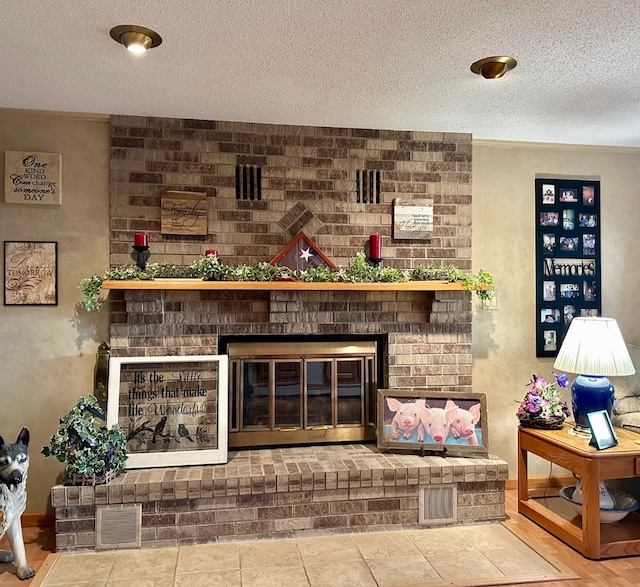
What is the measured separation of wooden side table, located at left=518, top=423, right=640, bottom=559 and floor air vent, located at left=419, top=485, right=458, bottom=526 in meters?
0.53

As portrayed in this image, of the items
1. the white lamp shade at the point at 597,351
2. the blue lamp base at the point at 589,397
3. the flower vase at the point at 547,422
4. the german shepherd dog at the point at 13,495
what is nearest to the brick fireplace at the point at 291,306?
the german shepherd dog at the point at 13,495

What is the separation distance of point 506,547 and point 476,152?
2.53m

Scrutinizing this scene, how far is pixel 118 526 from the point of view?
3008 millimetres

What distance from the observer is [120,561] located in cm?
289

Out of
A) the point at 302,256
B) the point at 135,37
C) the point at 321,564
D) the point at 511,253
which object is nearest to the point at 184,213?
the point at 302,256

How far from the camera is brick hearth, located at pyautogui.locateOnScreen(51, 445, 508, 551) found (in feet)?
9.84

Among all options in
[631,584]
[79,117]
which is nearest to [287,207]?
[79,117]

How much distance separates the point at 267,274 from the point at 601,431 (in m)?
2.04

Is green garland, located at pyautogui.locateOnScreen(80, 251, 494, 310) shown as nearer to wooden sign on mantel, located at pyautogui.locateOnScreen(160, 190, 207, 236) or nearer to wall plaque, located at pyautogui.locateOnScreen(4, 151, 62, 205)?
wooden sign on mantel, located at pyautogui.locateOnScreen(160, 190, 207, 236)

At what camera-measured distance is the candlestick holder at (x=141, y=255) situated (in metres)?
3.26

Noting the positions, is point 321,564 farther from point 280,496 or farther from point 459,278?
point 459,278

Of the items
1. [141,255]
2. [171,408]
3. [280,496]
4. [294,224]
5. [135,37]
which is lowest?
[280,496]

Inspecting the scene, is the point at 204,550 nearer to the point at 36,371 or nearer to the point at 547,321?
the point at 36,371

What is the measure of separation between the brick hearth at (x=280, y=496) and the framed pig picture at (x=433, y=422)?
0.25 ft
